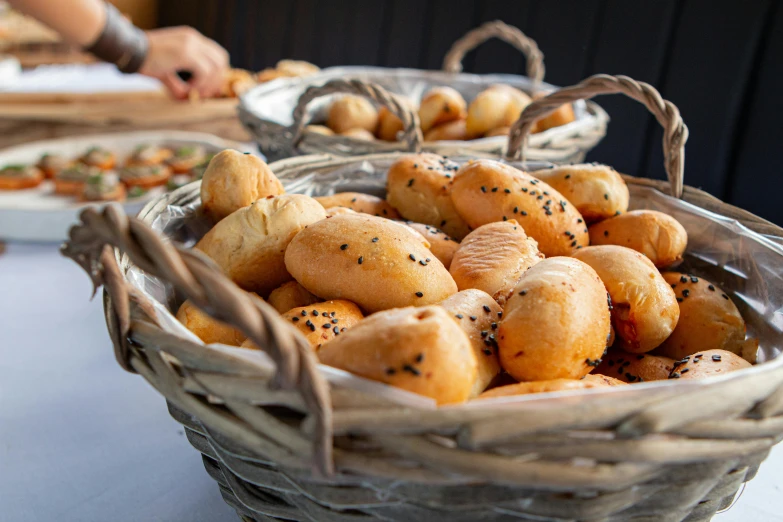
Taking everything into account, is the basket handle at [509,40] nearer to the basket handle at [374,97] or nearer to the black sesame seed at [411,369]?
the basket handle at [374,97]

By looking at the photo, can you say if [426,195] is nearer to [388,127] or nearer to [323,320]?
[323,320]

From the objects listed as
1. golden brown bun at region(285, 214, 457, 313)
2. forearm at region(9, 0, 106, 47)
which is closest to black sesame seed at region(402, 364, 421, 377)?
golden brown bun at region(285, 214, 457, 313)

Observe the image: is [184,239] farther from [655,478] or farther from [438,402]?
[655,478]

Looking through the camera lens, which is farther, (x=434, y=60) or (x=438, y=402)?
(x=434, y=60)

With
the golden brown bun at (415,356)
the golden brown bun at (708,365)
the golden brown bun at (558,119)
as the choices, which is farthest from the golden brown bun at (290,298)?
the golden brown bun at (558,119)

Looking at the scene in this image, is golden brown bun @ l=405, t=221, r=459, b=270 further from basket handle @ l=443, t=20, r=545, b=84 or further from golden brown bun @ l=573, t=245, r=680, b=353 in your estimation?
basket handle @ l=443, t=20, r=545, b=84

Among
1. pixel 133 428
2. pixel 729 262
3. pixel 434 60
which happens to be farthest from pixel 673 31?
pixel 133 428

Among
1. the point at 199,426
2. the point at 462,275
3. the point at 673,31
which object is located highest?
the point at 673,31

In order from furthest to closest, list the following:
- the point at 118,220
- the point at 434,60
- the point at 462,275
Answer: the point at 434,60 < the point at 462,275 < the point at 118,220
